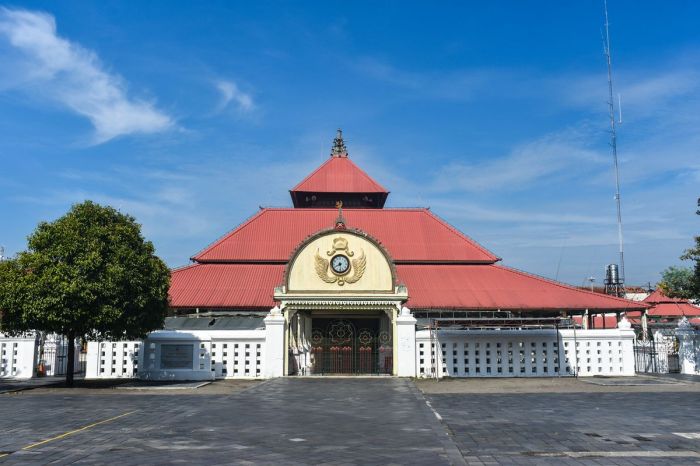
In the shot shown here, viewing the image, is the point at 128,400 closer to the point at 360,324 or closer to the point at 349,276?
the point at 349,276

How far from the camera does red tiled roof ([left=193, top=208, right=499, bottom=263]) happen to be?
1458 inches

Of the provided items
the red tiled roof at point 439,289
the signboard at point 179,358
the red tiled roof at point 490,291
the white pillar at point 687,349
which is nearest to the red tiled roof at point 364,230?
the red tiled roof at point 439,289

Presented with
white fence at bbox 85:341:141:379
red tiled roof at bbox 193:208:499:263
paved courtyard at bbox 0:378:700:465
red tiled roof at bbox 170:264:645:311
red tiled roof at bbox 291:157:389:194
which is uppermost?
red tiled roof at bbox 291:157:389:194

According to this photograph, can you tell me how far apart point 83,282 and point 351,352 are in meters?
11.5

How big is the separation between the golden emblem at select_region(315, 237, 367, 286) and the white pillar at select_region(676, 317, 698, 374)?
14.2m

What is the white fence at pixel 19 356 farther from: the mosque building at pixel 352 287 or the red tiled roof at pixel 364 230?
the red tiled roof at pixel 364 230

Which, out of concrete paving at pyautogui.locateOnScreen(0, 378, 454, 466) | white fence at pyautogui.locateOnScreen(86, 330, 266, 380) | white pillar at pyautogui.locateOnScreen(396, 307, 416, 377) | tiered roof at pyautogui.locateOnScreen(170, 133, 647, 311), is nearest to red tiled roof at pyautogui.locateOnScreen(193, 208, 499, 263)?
tiered roof at pyautogui.locateOnScreen(170, 133, 647, 311)

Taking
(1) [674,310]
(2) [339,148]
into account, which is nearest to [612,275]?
(1) [674,310]

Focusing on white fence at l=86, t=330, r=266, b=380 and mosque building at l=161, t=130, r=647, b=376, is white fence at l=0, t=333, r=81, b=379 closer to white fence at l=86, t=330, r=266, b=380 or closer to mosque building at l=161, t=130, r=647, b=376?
white fence at l=86, t=330, r=266, b=380

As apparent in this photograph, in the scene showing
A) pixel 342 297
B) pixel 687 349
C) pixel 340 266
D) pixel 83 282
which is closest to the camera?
pixel 83 282

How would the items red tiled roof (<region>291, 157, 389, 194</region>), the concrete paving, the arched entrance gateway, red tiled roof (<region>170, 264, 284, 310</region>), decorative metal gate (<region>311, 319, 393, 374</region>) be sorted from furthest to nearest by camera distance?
red tiled roof (<region>291, 157, 389, 194</region>) → red tiled roof (<region>170, 264, 284, 310</region>) → decorative metal gate (<region>311, 319, 393, 374</region>) → the arched entrance gateway → the concrete paving

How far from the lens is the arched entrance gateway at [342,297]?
24938 mm

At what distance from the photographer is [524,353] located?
2473cm

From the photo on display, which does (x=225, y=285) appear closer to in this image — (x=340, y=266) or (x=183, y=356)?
(x=183, y=356)
